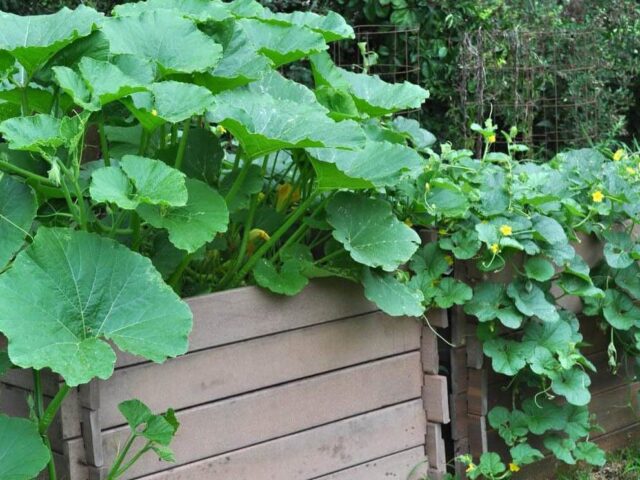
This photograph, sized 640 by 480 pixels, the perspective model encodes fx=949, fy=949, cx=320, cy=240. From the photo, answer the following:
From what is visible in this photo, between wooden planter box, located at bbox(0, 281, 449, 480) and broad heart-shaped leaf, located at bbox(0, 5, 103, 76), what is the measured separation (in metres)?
0.55

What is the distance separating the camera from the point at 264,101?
1927 mm

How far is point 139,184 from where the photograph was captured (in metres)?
1.68

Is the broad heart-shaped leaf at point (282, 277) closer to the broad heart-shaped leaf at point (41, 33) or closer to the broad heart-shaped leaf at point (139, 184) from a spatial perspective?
the broad heart-shaped leaf at point (139, 184)

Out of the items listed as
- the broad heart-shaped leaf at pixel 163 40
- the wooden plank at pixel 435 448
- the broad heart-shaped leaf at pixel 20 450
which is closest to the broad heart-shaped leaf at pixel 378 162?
the broad heart-shaped leaf at pixel 163 40

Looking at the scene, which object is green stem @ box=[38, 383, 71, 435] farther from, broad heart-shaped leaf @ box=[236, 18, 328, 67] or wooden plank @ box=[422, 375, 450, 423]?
wooden plank @ box=[422, 375, 450, 423]

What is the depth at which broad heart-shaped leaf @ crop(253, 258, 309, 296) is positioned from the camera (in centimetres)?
202

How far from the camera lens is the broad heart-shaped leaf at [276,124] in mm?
1808

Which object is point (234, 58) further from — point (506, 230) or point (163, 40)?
point (506, 230)

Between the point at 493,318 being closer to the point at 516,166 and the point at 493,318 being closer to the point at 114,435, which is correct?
the point at 516,166

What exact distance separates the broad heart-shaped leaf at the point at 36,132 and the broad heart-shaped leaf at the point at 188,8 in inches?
15.8

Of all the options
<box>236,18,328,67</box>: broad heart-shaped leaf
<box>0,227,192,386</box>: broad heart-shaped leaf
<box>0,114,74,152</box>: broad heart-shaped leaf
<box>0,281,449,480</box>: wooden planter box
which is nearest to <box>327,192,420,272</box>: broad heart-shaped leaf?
<box>0,281,449,480</box>: wooden planter box

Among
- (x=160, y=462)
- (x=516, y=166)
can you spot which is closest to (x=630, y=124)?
(x=516, y=166)

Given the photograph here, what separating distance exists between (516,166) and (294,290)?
2.95 ft

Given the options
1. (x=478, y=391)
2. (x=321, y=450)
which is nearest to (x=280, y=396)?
(x=321, y=450)
